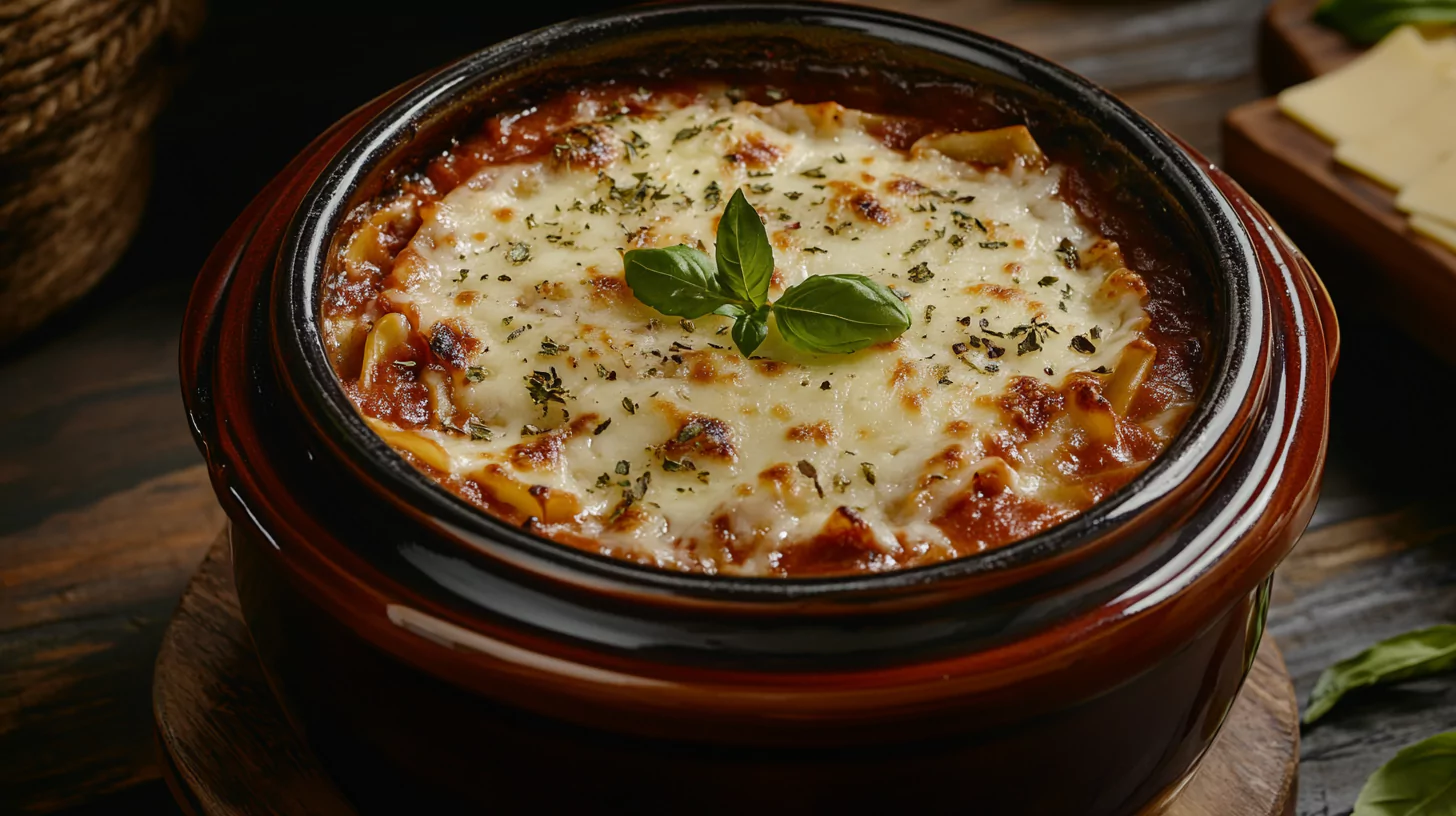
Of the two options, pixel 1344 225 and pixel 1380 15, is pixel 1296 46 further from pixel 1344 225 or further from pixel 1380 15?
pixel 1344 225

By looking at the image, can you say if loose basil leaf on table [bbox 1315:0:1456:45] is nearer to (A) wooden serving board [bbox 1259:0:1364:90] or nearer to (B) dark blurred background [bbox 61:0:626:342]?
(A) wooden serving board [bbox 1259:0:1364:90]

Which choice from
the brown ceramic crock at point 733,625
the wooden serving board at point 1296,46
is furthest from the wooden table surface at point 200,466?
the brown ceramic crock at point 733,625

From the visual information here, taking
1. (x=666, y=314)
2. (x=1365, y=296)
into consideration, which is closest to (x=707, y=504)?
(x=666, y=314)

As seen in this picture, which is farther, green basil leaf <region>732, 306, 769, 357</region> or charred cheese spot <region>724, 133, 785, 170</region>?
charred cheese spot <region>724, 133, 785, 170</region>

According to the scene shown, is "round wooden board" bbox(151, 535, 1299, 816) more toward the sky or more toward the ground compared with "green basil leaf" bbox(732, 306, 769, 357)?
more toward the ground

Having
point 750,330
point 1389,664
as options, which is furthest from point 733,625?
point 1389,664

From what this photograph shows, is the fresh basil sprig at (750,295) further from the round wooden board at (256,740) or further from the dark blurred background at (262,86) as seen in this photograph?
the dark blurred background at (262,86)

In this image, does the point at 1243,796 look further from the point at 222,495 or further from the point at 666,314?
the point at 222,495

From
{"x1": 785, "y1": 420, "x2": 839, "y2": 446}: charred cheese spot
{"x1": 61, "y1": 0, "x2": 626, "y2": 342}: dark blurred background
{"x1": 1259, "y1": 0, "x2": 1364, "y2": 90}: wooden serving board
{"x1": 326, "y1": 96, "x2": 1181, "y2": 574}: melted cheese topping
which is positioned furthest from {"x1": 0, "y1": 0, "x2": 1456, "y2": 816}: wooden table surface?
{"x1": 785, "y1": 420, "x2": 839, "y2": 446}: charred cheese spot
